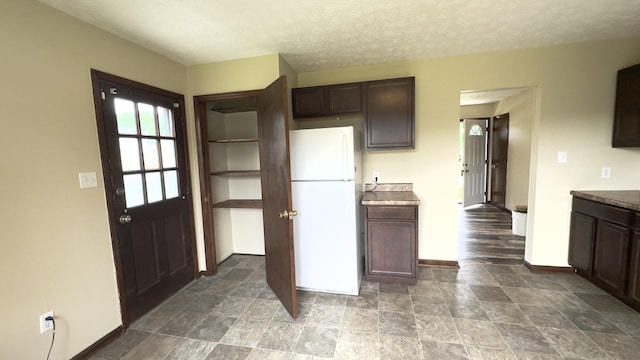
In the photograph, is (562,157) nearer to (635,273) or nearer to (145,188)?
(635,273)

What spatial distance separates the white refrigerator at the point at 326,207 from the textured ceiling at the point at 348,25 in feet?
2.83

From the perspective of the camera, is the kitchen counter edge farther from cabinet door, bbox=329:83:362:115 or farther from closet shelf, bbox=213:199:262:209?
closet shelf, bbox=213:199:262:209

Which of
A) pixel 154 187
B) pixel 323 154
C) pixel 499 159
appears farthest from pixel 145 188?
pixel 499 159

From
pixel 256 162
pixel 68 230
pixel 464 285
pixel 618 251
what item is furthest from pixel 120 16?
pixel 618 251

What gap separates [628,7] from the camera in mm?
1862

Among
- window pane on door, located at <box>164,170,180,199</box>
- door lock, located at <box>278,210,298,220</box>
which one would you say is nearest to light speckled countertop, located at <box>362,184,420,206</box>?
door lock, located at <box>278,210,298,220</box>

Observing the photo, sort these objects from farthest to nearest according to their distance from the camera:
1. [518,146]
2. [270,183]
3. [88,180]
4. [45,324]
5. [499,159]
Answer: [499,159]
[518,146]
[270,183]
[88,180]
[45,324]

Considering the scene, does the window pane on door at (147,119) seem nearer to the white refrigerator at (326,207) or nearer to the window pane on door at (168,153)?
the window pane on door at (168,153)

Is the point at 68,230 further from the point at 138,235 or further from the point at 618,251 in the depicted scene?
the point at 618,251

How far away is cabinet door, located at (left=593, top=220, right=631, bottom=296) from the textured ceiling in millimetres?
1798

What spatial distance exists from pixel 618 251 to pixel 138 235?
4.23 metres

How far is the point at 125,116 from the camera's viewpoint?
81.6 inches

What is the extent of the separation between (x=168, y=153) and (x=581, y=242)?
14.2 feet

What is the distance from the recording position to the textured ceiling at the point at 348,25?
1.73m
